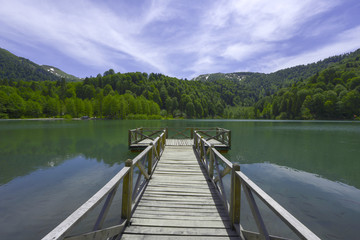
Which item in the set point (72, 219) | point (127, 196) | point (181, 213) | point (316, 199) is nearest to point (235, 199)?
point (181, 213)

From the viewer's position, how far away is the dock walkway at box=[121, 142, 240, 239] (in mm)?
3734

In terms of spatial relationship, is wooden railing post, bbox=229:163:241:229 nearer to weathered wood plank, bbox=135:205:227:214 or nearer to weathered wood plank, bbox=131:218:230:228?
weathered wood plank, bbox=131:218:230:228

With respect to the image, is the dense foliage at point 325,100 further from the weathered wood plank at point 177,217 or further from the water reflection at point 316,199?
the weathered wood plank at point 177,217

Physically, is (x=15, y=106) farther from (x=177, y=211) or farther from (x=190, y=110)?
(x=190, y=110)

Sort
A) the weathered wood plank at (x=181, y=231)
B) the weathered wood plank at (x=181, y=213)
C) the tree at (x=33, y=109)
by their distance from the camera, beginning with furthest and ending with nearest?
the tree at (x=33, y=109) < the weathered wood plank at (x=181, y=213) < the weathered wood plank at (x=181, y=231)

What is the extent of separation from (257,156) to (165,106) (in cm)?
15352

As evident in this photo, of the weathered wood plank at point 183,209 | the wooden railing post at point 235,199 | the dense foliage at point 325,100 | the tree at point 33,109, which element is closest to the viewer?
the wooden railing post at point 235,199

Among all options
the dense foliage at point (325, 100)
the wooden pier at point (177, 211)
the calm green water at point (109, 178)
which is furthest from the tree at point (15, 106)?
the dense foliage at point (325, 100)

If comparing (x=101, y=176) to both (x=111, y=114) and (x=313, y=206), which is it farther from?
(x=111, y=114)

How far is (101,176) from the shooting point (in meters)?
10.5

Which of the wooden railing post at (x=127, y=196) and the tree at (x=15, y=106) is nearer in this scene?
the wooden railing post at (x=127, y=196)

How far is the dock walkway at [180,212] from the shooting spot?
373 cm

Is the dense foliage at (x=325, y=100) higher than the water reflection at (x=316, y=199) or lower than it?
higher

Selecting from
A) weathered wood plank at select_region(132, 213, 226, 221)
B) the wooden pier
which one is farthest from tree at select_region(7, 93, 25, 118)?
weathered wood plank at select_region(132, 213, 226, 221)
